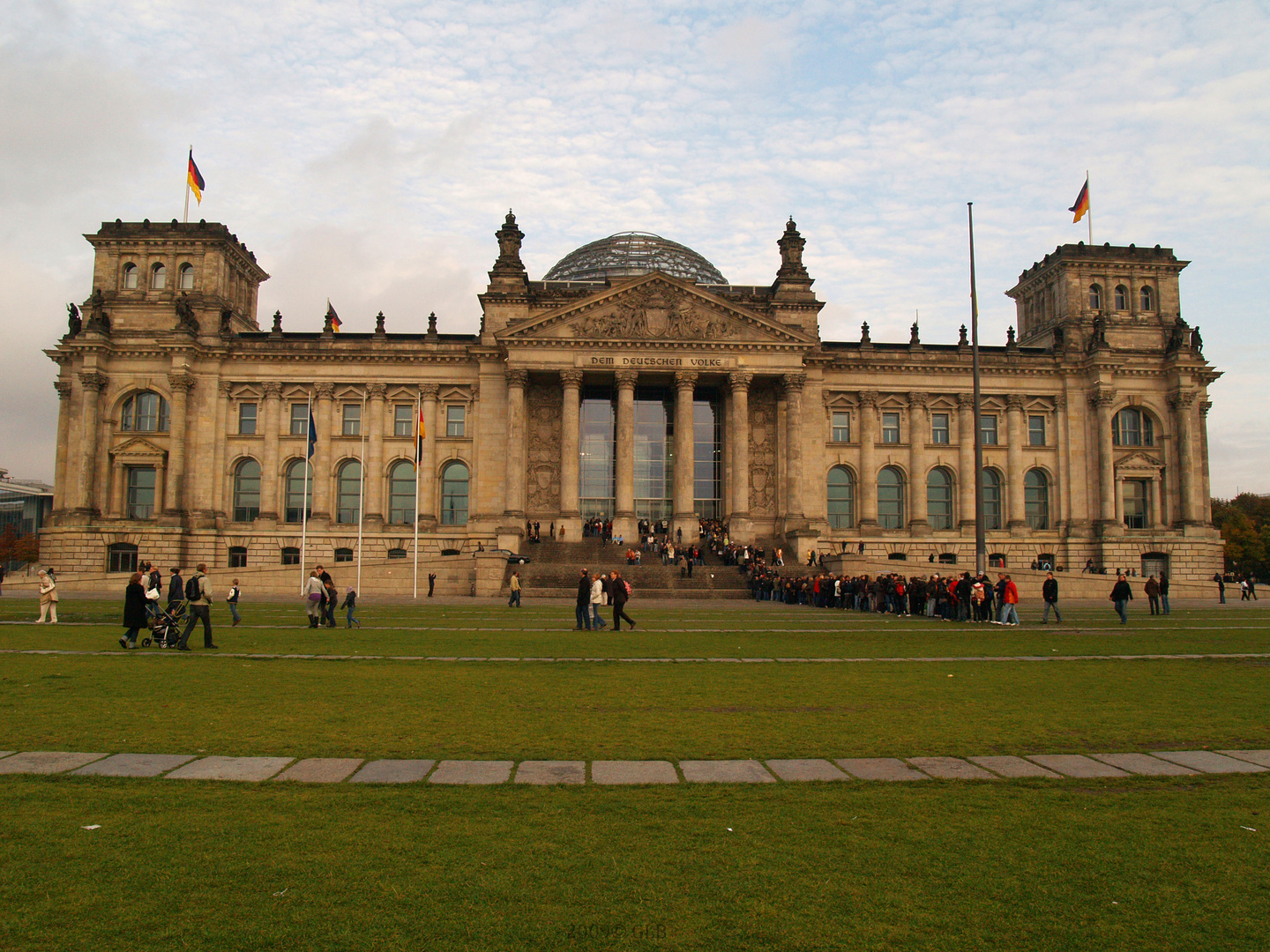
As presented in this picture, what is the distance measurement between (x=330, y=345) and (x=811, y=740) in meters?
65.3

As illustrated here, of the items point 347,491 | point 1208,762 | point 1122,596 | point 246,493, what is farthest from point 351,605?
point 246,493

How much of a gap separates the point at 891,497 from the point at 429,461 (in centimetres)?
3567

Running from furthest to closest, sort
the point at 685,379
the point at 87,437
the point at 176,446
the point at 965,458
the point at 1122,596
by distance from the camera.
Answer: the point at 965,458
the point at 176,446
the point at 87,437
the point at 685,379
the point at 1122,596

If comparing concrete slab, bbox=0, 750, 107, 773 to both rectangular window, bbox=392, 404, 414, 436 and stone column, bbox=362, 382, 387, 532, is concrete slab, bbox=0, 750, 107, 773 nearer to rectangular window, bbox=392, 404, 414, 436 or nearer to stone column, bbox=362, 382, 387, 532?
stone column, bbox=362, 382, 387, 532

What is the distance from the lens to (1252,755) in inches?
388

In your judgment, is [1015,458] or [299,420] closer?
[299,420]

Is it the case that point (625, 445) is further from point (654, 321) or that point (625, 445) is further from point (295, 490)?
point (295, 490)

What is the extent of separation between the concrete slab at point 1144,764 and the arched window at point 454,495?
61580mm

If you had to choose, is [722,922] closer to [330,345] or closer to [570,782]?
[570,782]

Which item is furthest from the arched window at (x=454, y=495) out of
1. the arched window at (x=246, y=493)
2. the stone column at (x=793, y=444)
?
the stone column at (x=793, y=444)

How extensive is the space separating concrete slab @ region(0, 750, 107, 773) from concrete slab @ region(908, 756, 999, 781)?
26.9 ft

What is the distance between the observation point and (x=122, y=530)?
65.6 metres

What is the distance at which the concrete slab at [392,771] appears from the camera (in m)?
8.45

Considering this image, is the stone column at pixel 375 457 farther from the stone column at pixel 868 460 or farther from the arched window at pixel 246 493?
the stone column at pixel 868 460
